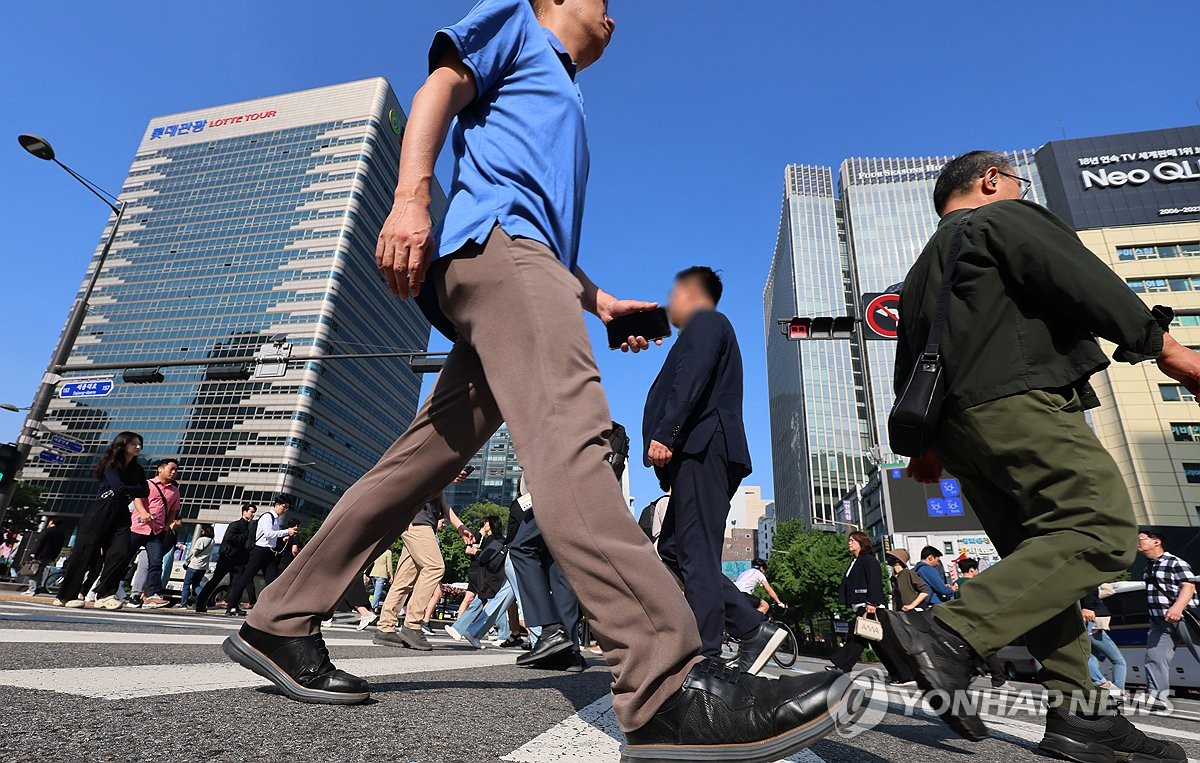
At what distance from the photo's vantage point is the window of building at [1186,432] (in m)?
45.9

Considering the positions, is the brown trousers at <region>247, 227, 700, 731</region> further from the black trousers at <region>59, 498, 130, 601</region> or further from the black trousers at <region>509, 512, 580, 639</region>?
the black trousers at <region>59, 498, 130, 601</region>

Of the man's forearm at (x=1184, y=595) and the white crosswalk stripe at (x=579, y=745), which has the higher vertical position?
the man's forearm at (x=1184, y=595)

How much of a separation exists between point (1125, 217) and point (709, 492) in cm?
7052

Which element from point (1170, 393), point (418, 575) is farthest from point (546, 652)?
point (1170, 393)

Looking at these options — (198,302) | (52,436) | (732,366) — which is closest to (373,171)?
(198,302)

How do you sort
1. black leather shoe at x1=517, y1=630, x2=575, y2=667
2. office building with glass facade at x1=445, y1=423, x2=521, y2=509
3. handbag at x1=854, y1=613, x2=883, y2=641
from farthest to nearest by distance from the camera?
1. office building with glass facade at x1=445, y1=423, x2=521, y2=509
2. black leather shoe at x1=517, y1=630, x2=575, y2=667
3. handbag at x1=854, y1=613, x2=883, y2=641

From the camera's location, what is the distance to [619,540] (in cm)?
121

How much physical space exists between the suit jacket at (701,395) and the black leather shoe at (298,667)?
185 cm

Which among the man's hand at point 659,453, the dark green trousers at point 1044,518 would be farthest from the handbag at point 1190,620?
the man's hand at point 659,453

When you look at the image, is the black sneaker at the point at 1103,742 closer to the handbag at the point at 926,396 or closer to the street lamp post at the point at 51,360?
the handbag at the point at 926,396

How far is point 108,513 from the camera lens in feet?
21.4

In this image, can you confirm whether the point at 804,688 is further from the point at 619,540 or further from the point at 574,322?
the point at 574,322

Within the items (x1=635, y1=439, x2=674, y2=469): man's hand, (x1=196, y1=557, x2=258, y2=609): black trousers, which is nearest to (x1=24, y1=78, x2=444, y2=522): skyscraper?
(x1=196, y1=557, x2=258, y2=609): black trousers

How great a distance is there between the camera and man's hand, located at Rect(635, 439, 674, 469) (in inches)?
122
